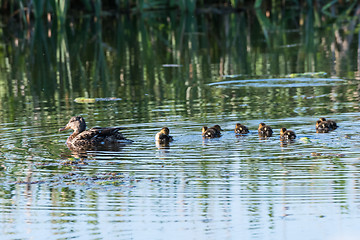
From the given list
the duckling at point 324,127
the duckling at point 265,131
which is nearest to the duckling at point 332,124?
the duckling at point 324,127

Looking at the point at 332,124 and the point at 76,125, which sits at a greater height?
the point at 76,125

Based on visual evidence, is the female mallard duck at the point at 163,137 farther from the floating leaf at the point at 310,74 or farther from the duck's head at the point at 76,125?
the floating leaf at the point at 310,74

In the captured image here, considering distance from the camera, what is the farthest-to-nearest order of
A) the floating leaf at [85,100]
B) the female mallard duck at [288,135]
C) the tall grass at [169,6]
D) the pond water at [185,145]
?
1. the tall grass at [169,6]
2. the floating leaf at [85,100]
3. the female mallard duck at [288,135]
4. the pond water at [185,145]

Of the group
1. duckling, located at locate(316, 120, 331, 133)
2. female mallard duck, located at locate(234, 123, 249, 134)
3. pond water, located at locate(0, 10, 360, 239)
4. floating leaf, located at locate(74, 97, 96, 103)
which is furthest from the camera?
floating leaf, located at locate(74, 97, 96, 103)

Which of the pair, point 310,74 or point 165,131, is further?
point 310,74

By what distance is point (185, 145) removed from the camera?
33.5 ft

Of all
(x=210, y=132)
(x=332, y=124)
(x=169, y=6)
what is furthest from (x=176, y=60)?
(x=169, y=6)

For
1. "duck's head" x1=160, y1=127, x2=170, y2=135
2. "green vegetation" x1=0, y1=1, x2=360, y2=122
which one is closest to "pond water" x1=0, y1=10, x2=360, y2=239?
"green vegetation" x1=0, y1=1, x2=360, y2=122

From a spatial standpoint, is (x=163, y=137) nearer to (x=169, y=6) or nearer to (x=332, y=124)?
(x=332, y=124)

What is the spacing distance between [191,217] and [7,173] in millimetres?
2767

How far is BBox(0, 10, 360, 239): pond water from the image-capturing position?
275 inches

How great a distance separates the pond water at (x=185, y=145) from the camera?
22.9 feet

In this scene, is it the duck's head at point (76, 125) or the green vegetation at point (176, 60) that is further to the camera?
the green vegetation at point (176, 60)

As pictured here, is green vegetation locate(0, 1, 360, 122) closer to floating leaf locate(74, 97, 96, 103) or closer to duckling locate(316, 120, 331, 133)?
floating leaf locate(74, 97, 96, 103)
